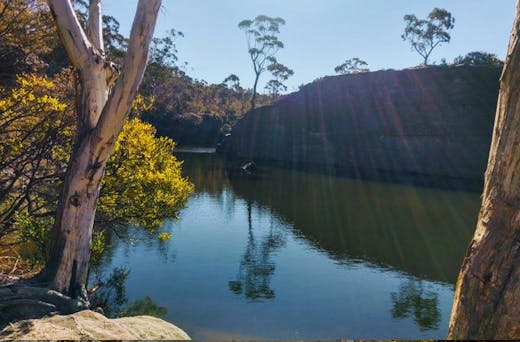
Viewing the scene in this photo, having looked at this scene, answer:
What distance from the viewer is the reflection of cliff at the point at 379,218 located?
54.4 ft

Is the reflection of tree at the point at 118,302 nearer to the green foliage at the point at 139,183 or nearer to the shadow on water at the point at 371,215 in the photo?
the green foliage at the point at 139,183

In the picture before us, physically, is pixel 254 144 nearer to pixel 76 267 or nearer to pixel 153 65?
pixel 153 65

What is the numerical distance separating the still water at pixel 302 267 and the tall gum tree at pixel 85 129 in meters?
4.05

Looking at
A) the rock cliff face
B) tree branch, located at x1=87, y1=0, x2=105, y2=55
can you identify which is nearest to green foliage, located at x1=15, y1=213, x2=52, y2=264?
tree branch, located at x1=87, y1=0, x2=105, y2=55

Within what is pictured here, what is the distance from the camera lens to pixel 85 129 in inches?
253

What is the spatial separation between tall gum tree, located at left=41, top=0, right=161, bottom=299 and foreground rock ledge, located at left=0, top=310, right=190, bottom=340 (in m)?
1.49

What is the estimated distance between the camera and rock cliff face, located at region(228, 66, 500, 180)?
148 ft

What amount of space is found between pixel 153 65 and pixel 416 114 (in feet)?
118

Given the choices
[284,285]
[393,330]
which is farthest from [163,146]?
[393,330]

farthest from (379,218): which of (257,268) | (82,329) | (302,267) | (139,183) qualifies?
(82,329)

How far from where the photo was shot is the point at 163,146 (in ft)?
32.1

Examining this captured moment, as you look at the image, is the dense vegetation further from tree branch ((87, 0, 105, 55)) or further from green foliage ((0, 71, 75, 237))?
tree branch ((87, 0, 105, 55))

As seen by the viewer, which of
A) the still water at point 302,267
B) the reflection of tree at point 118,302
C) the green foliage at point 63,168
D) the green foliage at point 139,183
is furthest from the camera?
the still water at point 302,267

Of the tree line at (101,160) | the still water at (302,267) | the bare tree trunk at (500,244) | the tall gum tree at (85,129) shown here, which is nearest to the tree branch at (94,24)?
the tree line at (101,160)
